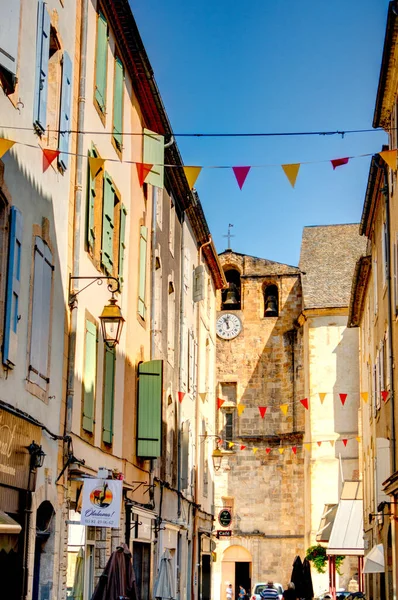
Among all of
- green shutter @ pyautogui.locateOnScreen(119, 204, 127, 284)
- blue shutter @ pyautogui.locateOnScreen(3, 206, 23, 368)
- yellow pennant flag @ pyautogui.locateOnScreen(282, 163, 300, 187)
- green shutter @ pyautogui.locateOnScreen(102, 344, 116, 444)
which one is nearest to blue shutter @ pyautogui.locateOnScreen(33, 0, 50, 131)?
blue shutter @ pyautogui.locateOnScreen(3, 206, 23, 368)

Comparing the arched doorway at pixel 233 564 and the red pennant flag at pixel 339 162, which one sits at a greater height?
the red pennant flag at pixel 339 162

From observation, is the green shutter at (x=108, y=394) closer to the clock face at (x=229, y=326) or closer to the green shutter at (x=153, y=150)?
the green shutter at (x=153, y=150)

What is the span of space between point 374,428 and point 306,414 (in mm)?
15896

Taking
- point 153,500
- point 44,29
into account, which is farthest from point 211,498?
point 44,29

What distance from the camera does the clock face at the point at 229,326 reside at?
45.5 m

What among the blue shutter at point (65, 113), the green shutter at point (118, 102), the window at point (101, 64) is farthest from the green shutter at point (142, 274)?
the blue shutter at point (65, 113)

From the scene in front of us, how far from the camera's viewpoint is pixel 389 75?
1841cm

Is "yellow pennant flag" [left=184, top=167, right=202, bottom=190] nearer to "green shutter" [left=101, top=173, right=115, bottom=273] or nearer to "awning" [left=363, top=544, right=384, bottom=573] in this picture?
"green shutter" [left=101, top=173, right=115, bottom=273]

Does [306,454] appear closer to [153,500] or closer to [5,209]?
[153,500]

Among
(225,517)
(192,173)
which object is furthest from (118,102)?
(225,517)

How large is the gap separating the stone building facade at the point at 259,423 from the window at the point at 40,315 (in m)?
29.9

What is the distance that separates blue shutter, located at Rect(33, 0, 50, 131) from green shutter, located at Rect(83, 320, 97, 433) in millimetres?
3815

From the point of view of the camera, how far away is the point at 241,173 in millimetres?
13258

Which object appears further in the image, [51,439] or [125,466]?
[125,466]
